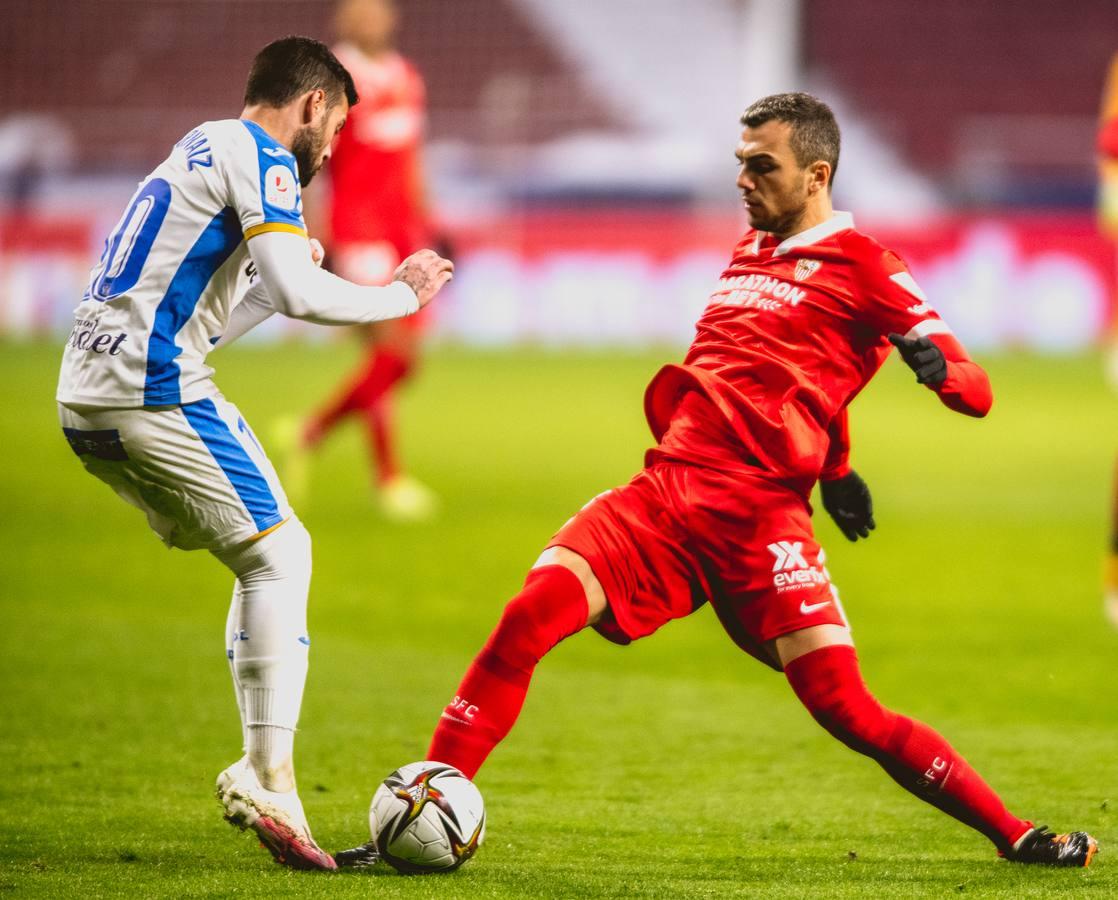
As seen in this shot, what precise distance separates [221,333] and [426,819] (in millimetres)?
1237

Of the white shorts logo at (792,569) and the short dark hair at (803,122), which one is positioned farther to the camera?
the short dark hair at (803,122)

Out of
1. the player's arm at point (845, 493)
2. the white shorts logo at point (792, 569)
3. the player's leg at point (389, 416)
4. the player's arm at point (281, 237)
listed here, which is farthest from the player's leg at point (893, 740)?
the player's leg at point (389, 416)

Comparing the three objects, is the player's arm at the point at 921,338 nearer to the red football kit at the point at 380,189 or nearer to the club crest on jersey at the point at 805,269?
the club crest on jersey at the point at 805,269

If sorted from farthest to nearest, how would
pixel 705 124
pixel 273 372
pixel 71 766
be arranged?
pixel 705 124 → pixel 273 372 → pixel 71 766

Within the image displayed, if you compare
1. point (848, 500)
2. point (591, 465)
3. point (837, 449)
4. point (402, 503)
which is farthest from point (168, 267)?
point (591, 465)

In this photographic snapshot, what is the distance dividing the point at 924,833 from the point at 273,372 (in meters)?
13.2

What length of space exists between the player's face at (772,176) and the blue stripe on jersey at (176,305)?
1.19 m

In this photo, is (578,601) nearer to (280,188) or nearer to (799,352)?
(799,352)

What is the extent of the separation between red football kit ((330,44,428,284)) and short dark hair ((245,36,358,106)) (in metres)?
5.90

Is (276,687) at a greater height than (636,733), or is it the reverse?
(276,687)

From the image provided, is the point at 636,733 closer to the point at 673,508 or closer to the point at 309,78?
the point at 673,508

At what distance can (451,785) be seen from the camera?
3742 mm

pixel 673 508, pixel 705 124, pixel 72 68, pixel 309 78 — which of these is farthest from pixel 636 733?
pixel 72 68

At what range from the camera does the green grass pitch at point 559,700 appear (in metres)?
3.92
